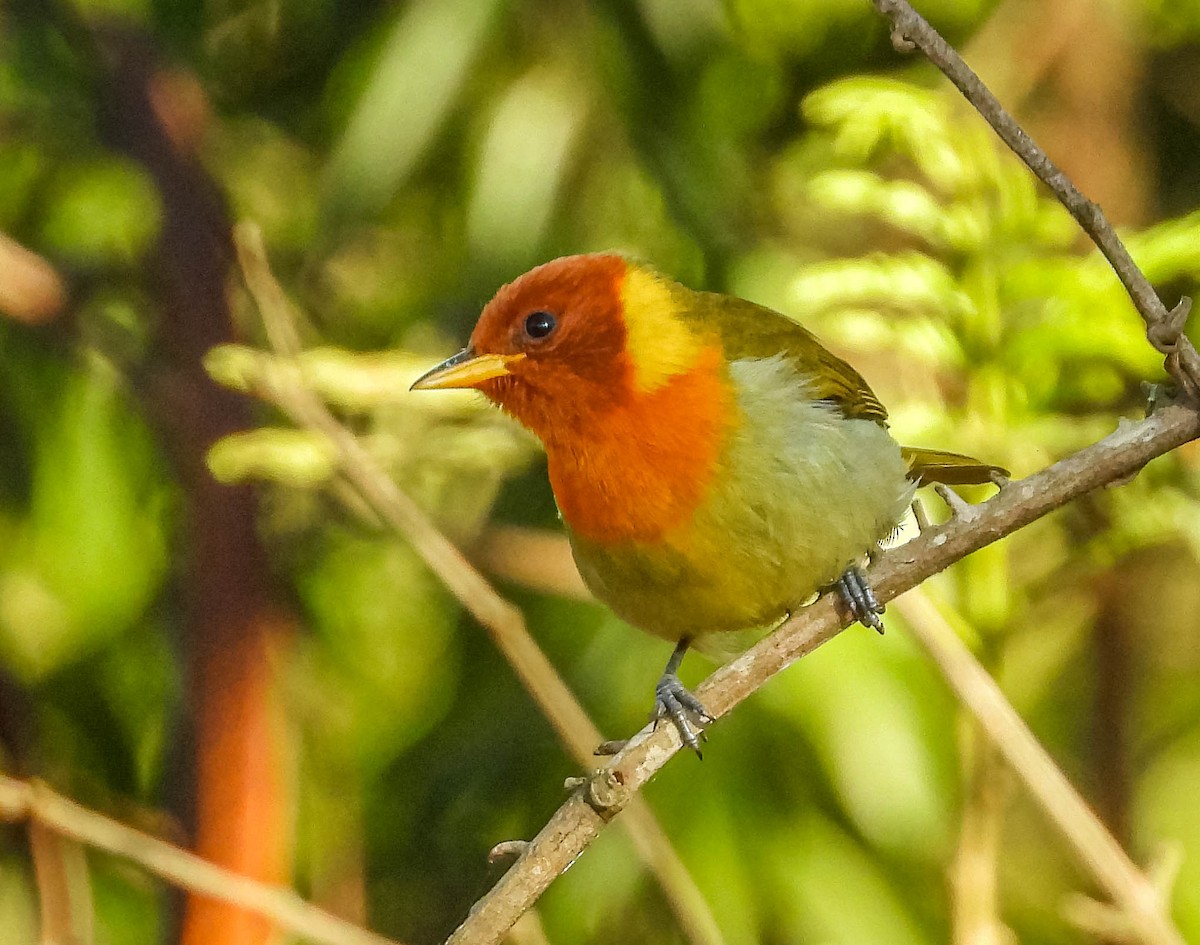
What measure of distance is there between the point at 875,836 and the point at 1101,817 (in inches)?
18.2

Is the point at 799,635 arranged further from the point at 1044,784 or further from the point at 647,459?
the point at 1044,784

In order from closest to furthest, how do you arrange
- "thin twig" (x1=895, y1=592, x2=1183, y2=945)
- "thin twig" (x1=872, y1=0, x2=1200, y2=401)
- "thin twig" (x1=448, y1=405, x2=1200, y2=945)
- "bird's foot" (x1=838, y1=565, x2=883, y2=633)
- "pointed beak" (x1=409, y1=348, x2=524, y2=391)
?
"thin twig" (x1=872, y1=0, x2=1200, y2=401) < "thin twig" (x1=448, y1=405, x2=1200, y2=945) < "bird's foot" (x1=838, y1=565, x2=883, y2=633) < "pointed beak" (x1=409, y1=348, x2=524, y2=391) < "thin twig" (x1=895, y1=592, x2=1183, y2=945)

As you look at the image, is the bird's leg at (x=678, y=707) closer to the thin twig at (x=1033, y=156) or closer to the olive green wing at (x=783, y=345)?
the olive green wing at (x=783, y=345)

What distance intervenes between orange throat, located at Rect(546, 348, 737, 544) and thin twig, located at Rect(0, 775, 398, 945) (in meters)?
0.82

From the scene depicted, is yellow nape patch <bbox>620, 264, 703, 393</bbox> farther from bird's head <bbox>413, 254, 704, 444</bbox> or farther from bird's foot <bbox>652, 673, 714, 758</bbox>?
bird's foot <bbox>652, 673, 714, 758</bbox>

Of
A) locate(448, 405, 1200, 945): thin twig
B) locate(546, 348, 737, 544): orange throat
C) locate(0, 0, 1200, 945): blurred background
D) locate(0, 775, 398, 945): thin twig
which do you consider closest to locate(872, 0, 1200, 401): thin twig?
locate(448, 405, 1200, 945): thin twig

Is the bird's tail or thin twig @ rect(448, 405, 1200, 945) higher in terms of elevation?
the bird's tail

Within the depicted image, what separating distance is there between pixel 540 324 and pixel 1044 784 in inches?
39.2

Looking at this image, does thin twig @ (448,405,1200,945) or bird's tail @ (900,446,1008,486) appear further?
bird's tail @ (900,446,1008,486)

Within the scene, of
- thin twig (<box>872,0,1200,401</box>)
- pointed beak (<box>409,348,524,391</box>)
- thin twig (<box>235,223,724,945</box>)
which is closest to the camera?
thin twig (<box>872,0,1200,401</box>)

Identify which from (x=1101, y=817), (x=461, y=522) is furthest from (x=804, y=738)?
(x=461, y=522)

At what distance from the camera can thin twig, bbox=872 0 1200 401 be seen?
1213mm

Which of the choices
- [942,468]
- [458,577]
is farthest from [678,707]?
[942,468]

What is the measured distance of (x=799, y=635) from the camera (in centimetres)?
157
